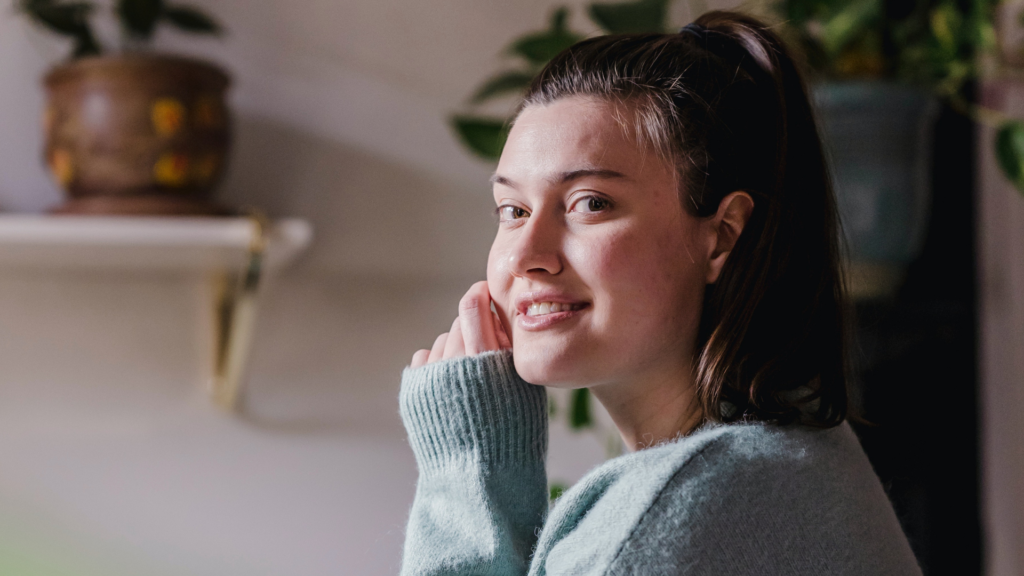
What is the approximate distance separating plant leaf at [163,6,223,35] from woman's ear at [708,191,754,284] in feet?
2.68

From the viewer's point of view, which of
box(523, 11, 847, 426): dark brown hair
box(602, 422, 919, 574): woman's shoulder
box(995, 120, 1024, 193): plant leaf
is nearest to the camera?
box(602, 422, 919, 574): woman's shoulder

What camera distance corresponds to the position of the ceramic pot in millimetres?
1079

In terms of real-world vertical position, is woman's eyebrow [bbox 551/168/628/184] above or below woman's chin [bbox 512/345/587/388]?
above

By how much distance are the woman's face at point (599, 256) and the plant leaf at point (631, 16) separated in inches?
21.7

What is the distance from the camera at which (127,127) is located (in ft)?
3.54

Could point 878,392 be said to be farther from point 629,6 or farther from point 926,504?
point 629,6

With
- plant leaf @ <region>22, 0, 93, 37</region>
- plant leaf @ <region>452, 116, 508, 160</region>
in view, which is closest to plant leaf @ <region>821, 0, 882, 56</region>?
plant leaf @ <region>452, 116, 508, 160</region>

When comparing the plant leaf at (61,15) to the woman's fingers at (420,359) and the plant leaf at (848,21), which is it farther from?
the plant leaf at (848,21)

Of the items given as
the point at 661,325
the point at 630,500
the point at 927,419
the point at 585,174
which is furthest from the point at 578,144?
the point at 927,419

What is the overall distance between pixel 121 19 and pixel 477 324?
751mm

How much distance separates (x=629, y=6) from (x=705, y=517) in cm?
80

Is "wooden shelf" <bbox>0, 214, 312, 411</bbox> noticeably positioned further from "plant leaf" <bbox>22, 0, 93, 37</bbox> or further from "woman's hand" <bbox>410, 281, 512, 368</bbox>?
"woman's hand" <bbox>410, 281, 512, 368</bbox>

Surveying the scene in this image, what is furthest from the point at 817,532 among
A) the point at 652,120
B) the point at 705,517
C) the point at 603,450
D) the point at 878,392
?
the point at 603,450

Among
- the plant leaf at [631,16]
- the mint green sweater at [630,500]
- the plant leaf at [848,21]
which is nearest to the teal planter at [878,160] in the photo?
the plant leaf at [848,21]
